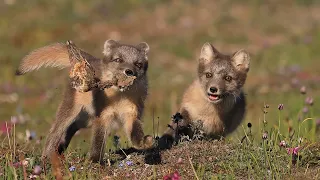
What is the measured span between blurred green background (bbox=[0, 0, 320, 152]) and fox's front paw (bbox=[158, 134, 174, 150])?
14.4 feet

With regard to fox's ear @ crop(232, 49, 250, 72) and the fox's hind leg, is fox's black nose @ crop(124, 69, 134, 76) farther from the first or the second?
fox's ear @ crop(232, 49, 250, 72)

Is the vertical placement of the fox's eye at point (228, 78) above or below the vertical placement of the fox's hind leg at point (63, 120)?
above

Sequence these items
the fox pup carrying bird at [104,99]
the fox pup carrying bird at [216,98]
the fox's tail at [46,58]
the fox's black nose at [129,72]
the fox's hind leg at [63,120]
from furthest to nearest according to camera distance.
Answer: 1. the fox pup carrying bird at [216,98]
2. the fox's tail at [46,58]
3. the fox's hind leg at [63,120]
4. the fox's black nose at [129,72]
5. the fox pup carrying bird at [104,99]

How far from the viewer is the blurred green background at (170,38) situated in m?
15.5

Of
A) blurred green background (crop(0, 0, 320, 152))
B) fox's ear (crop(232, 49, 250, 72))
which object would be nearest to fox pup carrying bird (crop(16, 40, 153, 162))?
fox's ear (crop(232, 49, 250, 72))

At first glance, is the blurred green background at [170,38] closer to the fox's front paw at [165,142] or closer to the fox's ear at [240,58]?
the fox's ear at [240,58]

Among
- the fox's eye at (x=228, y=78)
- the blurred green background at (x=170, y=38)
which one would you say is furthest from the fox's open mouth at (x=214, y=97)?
the blurred green background at (x=170, y=38)

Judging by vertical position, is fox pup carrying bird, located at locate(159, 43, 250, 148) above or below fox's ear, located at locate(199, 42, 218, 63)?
below

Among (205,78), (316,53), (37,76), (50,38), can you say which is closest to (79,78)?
(205,78)

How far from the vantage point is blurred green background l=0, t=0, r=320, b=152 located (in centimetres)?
1552

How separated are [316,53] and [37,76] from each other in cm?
851

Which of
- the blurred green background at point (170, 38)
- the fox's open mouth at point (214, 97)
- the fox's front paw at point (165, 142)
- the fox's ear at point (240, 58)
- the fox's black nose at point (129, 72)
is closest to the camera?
the fox's black nose at point (129, 72)

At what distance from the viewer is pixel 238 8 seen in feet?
85.9

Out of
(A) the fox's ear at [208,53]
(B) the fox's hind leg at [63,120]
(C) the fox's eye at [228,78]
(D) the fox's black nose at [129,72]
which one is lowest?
(B) the fox's hind leg at [63,120]
